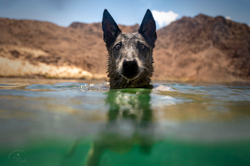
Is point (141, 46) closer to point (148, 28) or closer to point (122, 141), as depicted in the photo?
point (148, 28)

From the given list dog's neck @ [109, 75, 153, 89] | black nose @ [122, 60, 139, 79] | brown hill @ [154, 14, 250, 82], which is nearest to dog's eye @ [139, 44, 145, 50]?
dog's neck @ [109, 75, 153, 89]

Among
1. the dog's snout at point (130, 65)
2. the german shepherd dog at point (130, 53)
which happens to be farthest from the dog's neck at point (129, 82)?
the dog's snout at point (130, 65)

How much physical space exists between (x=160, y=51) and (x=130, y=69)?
2373 centimetres

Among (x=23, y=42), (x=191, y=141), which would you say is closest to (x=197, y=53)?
(x=23, y=42)

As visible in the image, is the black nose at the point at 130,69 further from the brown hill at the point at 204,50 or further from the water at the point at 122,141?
the brown hill at the point at 204,50

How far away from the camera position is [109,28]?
4352 millimetres

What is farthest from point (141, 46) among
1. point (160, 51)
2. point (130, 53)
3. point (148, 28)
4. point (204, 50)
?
point (160, 51)

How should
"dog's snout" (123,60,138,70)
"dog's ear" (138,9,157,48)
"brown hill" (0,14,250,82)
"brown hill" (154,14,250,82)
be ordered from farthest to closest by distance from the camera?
"brown hill" (154,14,250,82) → "brown hill" (0,14,250,82) → "dog's ear" (138,9,157,48) → "dog's snout" (123,60,138,70)

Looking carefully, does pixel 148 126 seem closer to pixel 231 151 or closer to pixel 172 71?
pixel 231 151

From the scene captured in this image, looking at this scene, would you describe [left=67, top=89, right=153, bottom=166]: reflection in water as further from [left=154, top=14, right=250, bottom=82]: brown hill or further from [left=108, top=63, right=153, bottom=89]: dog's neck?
[left=154, top=14, right=250, bottom=82]: brown hill

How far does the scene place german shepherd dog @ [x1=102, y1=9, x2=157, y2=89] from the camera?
3335mm

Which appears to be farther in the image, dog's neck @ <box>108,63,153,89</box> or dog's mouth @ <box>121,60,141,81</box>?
dog's neck @ <box>108,63,153,89</box>

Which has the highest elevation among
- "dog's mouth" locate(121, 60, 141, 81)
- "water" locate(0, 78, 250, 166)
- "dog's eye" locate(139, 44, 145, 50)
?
"dog's eye" locate(139, 44, 145, 50)

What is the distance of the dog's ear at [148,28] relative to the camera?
418 cm
